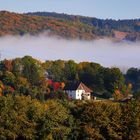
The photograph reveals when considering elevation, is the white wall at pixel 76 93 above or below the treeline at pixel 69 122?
below

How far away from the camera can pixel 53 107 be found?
58.1 meters

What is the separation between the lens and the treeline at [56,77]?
92750 millimetres

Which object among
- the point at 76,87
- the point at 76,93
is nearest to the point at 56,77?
the point at 76,87

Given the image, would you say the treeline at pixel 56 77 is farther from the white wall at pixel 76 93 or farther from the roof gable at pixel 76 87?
the white wall at pixel 76 93

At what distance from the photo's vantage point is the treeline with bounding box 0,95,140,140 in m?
54.6

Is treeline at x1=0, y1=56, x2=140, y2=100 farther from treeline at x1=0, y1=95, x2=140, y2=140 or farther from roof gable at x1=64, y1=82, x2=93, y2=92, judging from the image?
treeline at x1=0, y1=95, x2=140, y2=140

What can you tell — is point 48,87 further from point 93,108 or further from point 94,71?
point 93,108

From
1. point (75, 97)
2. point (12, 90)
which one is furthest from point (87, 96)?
point (12, 90)

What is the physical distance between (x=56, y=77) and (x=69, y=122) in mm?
54985

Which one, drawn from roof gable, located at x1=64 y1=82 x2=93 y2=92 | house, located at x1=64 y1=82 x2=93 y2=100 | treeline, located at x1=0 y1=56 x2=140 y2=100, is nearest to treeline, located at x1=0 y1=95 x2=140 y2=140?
treeline, located at x1=0 y1=56 x2=140 y2=100

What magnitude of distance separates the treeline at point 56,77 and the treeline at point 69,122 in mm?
27006

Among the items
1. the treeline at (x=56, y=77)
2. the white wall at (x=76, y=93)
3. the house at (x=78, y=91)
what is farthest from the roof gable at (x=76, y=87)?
the treeline at (x=56, y=77)

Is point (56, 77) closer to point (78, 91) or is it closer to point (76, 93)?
point (78, 91)

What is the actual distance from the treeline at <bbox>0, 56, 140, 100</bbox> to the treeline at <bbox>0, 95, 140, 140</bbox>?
88.6ft
